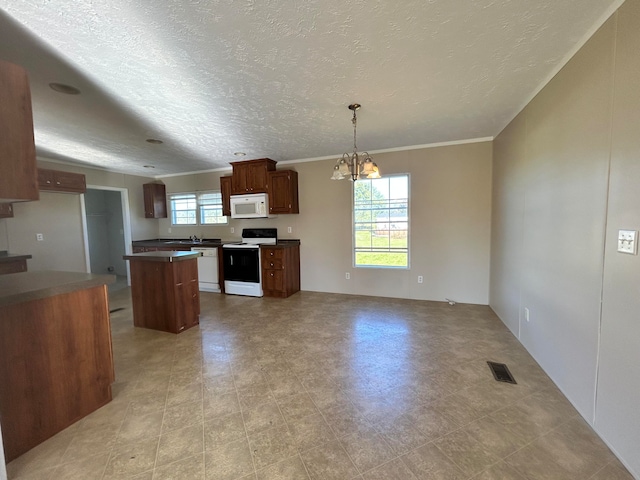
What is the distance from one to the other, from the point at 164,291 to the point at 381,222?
3.31 m

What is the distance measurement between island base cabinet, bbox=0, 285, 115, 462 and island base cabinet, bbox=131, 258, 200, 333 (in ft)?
3.83

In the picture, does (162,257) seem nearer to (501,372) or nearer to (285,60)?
(285,60)

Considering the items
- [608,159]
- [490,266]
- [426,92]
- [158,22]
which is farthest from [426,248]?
[158,22]

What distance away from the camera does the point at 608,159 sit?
1456 millimetres

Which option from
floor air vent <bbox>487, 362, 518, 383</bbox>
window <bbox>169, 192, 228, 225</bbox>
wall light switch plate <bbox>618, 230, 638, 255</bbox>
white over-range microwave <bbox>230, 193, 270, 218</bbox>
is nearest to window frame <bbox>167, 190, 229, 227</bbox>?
window <bbox>169, 192, 228, 225</bbox>

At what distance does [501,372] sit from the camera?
2166 millimetres

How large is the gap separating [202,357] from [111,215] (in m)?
6.01

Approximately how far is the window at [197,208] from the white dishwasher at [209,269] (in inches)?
34.3

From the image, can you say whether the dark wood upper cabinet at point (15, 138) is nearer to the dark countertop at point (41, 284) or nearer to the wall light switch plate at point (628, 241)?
the dark countertop at point (41, 284)

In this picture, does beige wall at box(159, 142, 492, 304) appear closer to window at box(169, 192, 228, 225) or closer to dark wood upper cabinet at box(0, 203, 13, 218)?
window at box(169, 192, 228, 225)

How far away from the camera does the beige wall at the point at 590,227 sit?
1.31 metres

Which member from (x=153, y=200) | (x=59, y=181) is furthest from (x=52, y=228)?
(x=153, y=200)

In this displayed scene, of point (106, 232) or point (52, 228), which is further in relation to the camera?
point (106, 232)

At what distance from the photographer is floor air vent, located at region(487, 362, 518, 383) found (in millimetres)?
2070
